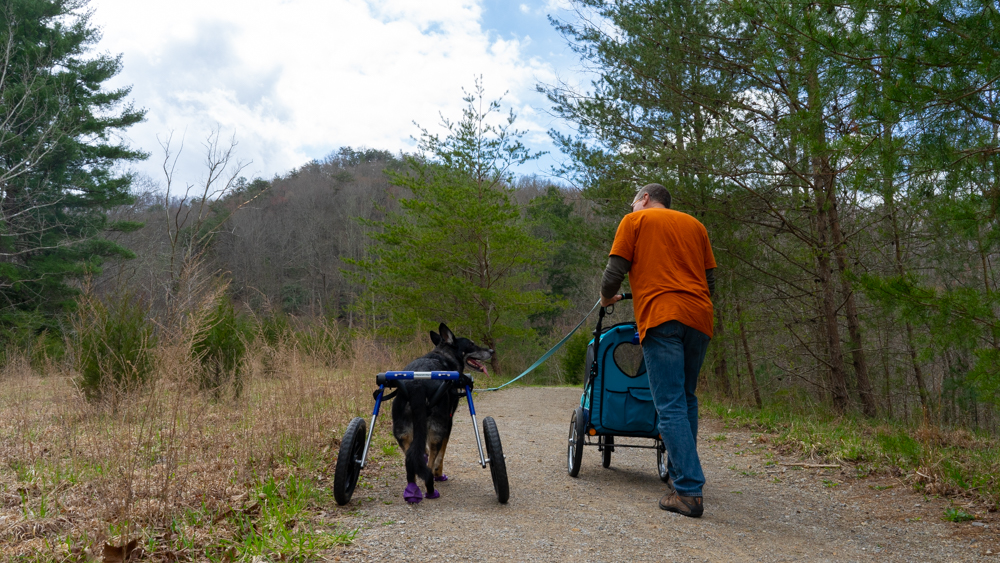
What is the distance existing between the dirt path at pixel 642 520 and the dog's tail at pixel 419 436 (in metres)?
0.24

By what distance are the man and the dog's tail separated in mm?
1316

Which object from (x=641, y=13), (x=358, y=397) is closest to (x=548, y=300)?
(x=641, y=13)

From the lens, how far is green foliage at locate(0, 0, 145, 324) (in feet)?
55.7

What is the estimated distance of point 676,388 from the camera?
3.49 metres

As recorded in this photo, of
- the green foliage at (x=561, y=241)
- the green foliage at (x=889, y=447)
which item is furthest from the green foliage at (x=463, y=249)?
the green foliage at (x=889, y=447)

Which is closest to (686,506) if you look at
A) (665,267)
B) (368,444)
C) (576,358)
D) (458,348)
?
(665,267)

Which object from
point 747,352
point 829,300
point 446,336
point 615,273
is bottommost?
point 747,352

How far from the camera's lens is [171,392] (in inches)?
125

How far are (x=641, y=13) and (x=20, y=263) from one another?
1928 cm

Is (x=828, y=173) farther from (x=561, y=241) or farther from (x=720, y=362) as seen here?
(x=561, y=241)

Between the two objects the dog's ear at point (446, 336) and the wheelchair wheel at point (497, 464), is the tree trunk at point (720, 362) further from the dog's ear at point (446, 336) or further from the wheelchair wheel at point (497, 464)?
the wheelchair wheel at point (497, 464)

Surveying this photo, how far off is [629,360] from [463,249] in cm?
1262

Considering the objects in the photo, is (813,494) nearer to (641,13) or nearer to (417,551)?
(417,551)

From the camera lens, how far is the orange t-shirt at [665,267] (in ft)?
11.5
